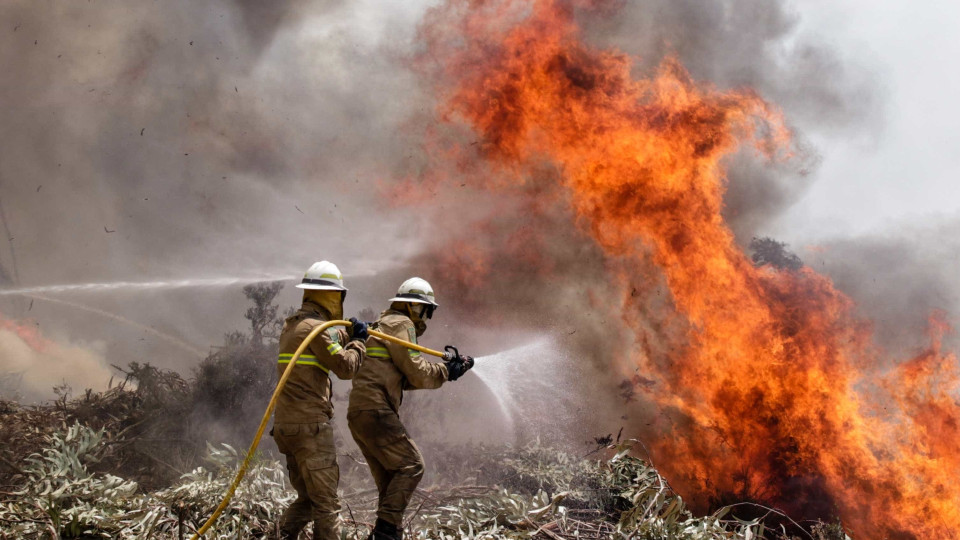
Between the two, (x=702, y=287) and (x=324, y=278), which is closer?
(x=324, y=278)

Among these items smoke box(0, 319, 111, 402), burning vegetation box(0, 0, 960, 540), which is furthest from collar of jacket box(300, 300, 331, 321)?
smoke box(0, 319, 111, 402)

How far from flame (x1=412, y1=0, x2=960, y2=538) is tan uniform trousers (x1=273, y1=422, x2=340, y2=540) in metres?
7.31

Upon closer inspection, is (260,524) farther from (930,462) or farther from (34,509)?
(930,462)

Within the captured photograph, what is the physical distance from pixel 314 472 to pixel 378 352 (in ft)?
4.28

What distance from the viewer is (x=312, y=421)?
558cm

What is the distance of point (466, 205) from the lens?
13.3 metres

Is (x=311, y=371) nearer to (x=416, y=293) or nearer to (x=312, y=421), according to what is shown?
(x=312, y=421)

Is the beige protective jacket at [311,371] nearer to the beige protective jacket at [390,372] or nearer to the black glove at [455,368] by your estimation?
the beige protective jacket at [390,372]

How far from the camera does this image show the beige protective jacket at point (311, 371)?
555cm

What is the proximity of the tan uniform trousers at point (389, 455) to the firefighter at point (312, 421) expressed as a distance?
40 centimetres

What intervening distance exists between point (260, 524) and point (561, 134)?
8.84 meters

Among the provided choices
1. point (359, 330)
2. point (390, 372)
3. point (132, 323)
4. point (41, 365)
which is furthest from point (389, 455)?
point (41, 365)

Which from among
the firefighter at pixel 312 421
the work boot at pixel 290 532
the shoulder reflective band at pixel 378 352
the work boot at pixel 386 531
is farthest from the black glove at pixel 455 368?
the work boot at pixel 290 532

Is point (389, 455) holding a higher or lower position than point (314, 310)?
lower
